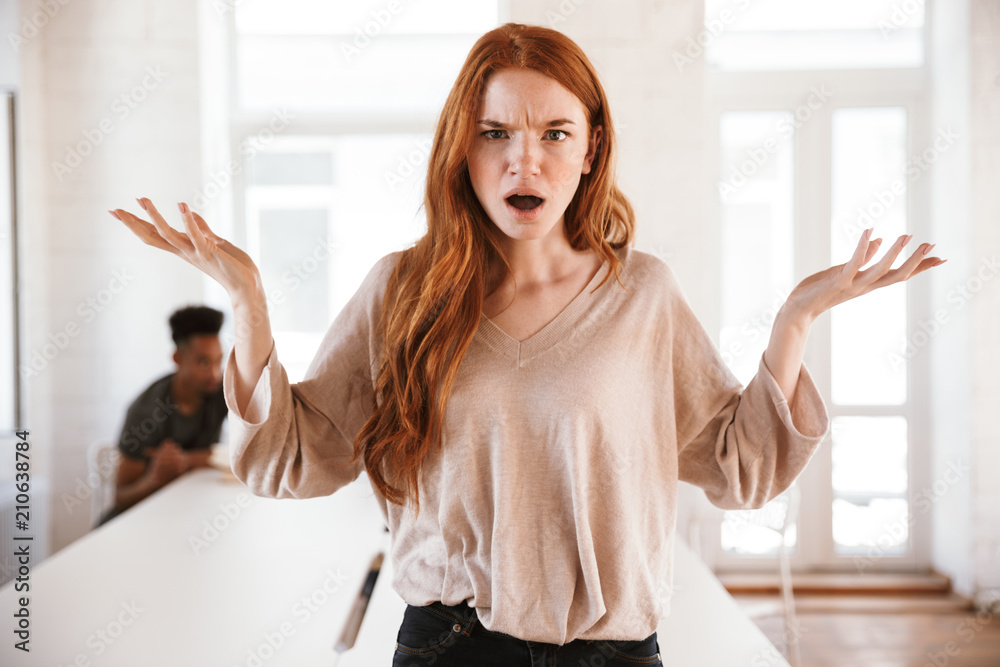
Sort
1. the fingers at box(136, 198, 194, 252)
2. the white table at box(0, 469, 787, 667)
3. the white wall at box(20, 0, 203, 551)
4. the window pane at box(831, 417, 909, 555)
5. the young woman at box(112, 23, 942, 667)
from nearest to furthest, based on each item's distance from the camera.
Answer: the fingers at box(136, 198, 194, 252) → the young woman at box(112, 23, 942, 667) → the white table at box(0, 469, 787, 667) → the white wall at box(20, 0, 203, 551) → the window pane at box(831, 417, 909, 555)

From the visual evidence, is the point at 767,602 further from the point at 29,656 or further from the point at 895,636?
the point at 29,656

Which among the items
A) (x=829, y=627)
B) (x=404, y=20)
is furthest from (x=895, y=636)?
(x=404, y=20)

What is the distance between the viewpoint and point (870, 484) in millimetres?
3373

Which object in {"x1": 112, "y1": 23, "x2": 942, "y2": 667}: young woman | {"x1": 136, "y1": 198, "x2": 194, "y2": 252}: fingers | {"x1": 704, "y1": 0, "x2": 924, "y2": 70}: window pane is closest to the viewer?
{"x1": 136, "y1": 198, "x2": 194, "y2": 252}: fingers

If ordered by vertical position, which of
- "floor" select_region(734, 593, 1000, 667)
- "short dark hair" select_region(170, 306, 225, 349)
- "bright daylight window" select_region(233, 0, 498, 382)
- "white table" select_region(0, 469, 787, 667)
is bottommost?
"floor" select_region(734, 593, 1000, 667)

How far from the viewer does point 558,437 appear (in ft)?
3.13

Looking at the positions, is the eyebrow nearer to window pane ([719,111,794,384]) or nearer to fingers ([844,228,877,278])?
fingers ([844,228,877,278])

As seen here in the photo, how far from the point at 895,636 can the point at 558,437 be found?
2.59 meters

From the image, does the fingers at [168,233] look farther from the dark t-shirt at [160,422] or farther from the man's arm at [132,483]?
the man's arm at [132,483]

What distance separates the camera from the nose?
94 cm

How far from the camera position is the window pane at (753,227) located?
3291mm

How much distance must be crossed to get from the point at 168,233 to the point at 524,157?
0.44 m

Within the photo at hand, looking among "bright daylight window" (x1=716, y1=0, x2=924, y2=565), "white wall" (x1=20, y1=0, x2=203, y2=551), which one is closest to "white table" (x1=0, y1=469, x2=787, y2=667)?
"white wall" (x1=20, y1=0, x2=203, y2=551)

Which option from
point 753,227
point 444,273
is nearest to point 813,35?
point 753,227
